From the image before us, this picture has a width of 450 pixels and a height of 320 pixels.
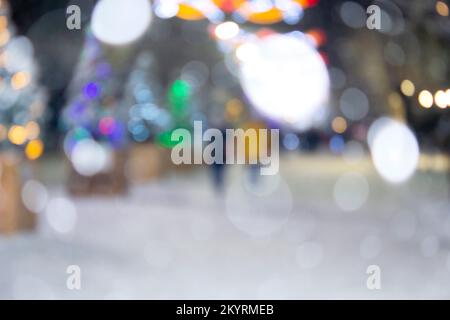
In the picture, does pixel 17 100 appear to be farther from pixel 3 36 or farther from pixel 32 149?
pixel 3 36

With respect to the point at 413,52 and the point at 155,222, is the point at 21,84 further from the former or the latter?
the point at 413,52

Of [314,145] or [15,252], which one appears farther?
[314,145]

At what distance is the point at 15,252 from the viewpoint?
24.1 feet

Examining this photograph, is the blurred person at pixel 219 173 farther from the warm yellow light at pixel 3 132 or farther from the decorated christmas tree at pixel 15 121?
the warm yellow light at pixel 3 132

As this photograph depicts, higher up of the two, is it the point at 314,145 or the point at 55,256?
the point at 314,145

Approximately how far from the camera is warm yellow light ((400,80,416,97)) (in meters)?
9.11

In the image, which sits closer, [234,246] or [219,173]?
[234,246]

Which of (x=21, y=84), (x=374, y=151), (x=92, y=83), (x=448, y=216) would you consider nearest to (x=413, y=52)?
(x=448, y=216)

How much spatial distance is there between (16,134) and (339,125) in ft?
119

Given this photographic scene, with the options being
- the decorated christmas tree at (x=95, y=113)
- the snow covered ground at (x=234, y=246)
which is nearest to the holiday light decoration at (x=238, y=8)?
the decorated christmas tree at (x=95, y=113)

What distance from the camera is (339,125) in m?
43.9

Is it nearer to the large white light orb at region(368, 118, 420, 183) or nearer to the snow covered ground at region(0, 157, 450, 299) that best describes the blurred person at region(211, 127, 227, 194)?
the snow covered ground at region(0, 157, 450, 299)

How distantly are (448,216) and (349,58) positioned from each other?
12.9 meters

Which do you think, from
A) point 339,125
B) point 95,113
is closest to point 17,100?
point 95,113
